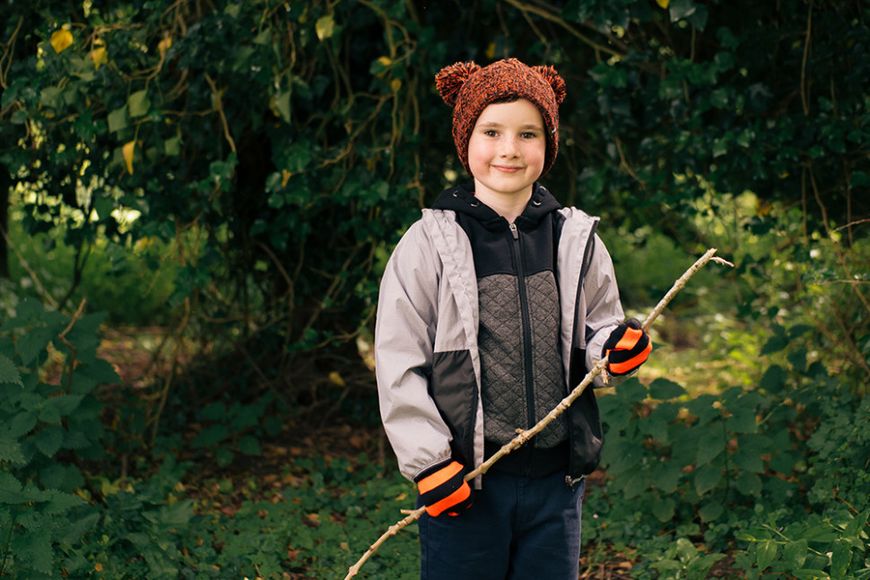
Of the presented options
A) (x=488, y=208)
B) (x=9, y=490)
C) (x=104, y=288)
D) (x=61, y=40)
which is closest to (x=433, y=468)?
(x=488, y=208)

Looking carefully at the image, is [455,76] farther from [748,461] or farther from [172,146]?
[748,461]

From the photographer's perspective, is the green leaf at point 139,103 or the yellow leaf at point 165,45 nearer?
the green leaf at point 139,103

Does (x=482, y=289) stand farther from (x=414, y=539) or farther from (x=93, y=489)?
(x=93, y=489)

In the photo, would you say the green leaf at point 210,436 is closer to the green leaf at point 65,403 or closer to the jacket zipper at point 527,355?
the green leaf at point 65,403

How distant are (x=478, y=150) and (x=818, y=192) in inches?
93.5

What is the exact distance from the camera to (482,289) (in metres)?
2.48

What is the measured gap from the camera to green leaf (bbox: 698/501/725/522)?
388 centimetres

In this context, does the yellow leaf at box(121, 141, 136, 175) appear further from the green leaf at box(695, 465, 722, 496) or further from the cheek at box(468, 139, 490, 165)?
the green leaf at box(695, 465, 722, 496)

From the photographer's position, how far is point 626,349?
237cm

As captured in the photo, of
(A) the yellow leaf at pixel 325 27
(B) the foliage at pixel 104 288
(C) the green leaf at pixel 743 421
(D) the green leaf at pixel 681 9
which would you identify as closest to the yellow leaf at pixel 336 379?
(A) the yellow leaf at pixel 325 27

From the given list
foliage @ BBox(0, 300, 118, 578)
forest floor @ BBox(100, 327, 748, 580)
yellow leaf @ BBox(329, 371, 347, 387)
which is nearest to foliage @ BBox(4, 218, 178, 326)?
forest floor @ BBox(100, 327, 748, 580)

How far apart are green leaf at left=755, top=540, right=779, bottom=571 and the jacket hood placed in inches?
51.4

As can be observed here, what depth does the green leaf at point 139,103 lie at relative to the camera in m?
3.87

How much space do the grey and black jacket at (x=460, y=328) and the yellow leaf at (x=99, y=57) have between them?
6.18ft
